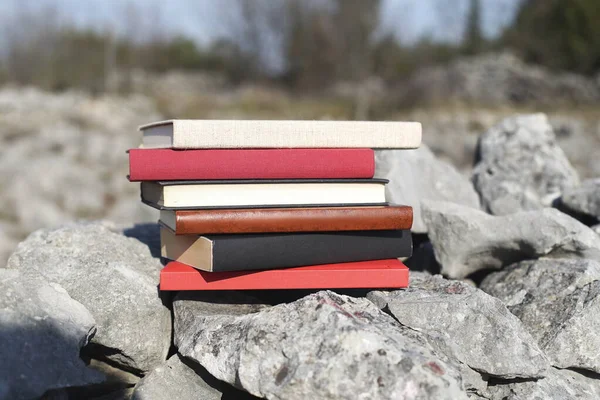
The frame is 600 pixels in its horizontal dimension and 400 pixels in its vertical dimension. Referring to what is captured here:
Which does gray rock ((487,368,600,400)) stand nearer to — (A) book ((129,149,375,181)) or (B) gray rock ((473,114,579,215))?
(A) book ((129,149,375,181))

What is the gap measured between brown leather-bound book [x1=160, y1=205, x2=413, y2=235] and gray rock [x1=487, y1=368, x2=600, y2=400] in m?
0.54

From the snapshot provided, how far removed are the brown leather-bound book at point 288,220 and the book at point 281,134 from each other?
8.9 inches

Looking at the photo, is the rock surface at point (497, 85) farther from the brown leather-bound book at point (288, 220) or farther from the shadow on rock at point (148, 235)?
the brown leather-bound book at point (288, 220)

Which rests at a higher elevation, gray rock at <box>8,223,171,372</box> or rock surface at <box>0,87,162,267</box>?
gray rock at <box>8,223,171,372</box>

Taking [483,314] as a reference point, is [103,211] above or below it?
below

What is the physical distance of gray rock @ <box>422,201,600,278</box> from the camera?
7.04ft

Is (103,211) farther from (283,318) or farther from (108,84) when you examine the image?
(108,84)

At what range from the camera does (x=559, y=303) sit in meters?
1.93

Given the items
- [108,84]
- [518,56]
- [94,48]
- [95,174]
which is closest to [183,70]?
[94,48]

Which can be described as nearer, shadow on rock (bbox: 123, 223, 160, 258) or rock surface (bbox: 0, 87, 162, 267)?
shadow on rock (bbox: 123, 223, 160, 258)

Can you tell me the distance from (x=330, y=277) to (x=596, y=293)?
0.79 metres

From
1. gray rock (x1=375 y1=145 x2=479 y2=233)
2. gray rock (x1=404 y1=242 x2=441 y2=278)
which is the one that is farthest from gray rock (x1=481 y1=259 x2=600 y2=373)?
gray rock (x1=375 y1=145 x2=479 y2=233)

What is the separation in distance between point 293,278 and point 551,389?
2.52 ft

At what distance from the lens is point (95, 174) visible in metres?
8.59
